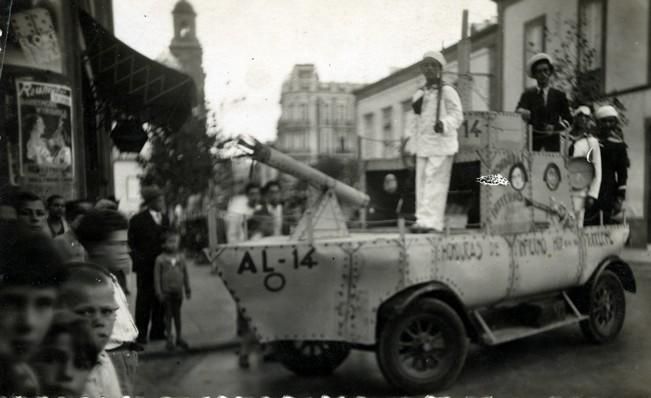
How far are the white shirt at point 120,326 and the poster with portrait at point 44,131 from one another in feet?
6.14

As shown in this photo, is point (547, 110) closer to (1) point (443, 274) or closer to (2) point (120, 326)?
(1) point (443, 274)

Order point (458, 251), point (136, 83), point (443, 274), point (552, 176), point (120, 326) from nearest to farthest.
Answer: point (120, 326) → point (443, 274) → point (458, 251) → point (136, 83) → point (552, 176)

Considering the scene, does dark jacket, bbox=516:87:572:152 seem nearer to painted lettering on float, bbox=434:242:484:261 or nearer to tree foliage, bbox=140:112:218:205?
painted lettering on float, bbox=434:242:484:261

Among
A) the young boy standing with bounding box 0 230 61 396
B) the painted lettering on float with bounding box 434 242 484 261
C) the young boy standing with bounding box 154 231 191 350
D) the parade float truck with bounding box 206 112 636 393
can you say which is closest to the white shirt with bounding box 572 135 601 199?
the parade float truck with bounding box 206 112 636 393

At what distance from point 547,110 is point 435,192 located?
4.89ft

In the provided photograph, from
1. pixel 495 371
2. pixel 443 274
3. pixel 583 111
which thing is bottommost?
pixel 495 371

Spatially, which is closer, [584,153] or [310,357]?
[310,357]

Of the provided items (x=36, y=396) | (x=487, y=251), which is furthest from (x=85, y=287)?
(x=487, y=251)

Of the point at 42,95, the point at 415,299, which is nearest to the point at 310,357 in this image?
the point at 415,299

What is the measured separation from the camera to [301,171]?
4.60 metres

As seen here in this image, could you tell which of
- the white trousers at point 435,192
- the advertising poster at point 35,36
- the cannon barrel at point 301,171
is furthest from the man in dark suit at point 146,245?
the white trousers at point 435,192

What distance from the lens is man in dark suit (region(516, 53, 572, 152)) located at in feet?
17.5

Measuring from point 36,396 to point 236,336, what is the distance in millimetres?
4151

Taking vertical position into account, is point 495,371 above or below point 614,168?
below
